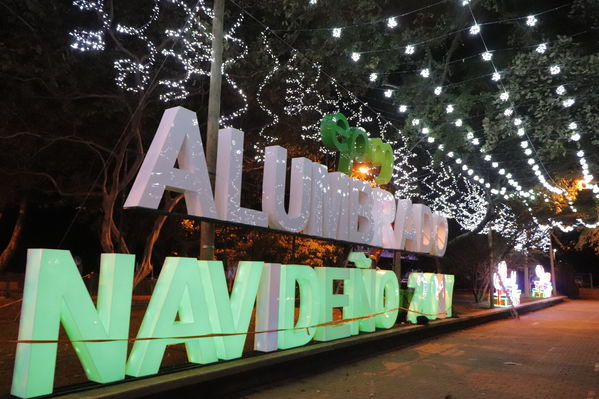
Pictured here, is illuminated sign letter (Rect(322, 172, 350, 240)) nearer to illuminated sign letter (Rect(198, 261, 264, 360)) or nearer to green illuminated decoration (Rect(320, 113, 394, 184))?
green illuminated decoration (Rect(320, 113, 394, 184))

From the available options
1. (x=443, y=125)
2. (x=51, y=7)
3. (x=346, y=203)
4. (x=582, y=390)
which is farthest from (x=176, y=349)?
(x=443, y=125)

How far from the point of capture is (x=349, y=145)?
11.0m

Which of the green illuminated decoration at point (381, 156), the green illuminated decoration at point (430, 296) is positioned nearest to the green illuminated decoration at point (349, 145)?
the green illuminated decoration at point (381, 156)

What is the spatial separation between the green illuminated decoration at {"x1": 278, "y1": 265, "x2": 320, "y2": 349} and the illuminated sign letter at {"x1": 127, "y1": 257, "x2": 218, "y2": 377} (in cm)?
161

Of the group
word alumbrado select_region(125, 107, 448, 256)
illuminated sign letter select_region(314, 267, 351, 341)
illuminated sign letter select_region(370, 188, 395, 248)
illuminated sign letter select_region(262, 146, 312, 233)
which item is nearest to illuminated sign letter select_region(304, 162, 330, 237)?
word alumbrado select_region(125, 107, 448, 256)

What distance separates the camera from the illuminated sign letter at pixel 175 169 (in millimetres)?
6277

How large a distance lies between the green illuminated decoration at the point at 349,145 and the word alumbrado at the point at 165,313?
2652 mm

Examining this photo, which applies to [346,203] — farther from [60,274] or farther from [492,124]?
[60,274]

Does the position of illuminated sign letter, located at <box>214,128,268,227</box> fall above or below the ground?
above

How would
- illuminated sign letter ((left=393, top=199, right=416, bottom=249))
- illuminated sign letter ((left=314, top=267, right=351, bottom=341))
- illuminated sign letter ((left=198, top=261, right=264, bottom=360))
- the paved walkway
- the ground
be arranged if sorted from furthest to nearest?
1. illuminated sign letter ((left=393, top=199, right=416, bottom=249))
2. illuminated sign letter ((left=314, top=267, right=351, bottom=341))
3. the paved walkway
4. illuminated sign letter ((left=198, top=261, right=264, bottom=360))
5. the ground

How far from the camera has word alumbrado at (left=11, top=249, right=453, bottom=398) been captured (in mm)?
5137

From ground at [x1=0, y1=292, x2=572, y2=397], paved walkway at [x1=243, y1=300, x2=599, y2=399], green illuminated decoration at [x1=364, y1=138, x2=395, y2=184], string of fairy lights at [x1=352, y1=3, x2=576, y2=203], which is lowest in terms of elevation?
paved walkway at [x1=243, y1=300, x2=599, y2=399]

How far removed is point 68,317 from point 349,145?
281 inches

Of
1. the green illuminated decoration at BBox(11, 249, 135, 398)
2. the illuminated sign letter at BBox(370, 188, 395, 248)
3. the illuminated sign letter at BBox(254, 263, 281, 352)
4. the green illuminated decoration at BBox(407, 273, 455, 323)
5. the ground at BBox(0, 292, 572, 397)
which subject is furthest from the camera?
the green illuminated decoration at BBox(407, 273, 455, 323)
